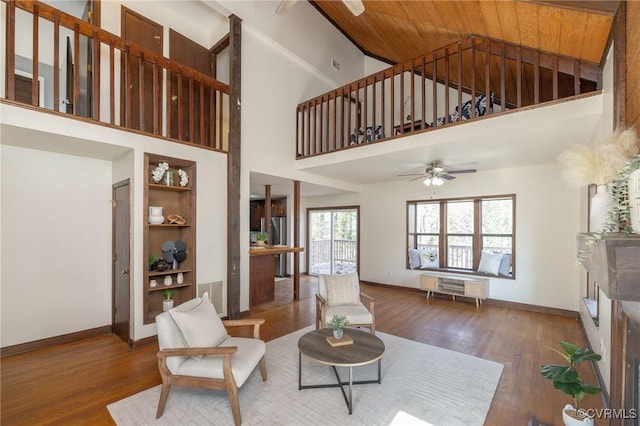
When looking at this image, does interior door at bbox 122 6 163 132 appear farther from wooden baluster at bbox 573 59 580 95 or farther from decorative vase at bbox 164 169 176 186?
wooden baluster at bbox 573 59 580 95

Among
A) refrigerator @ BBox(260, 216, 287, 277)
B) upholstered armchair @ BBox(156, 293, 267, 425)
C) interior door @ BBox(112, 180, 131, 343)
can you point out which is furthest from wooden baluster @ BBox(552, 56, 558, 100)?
refrigerator @ BBox(260, 216, 287, 277)

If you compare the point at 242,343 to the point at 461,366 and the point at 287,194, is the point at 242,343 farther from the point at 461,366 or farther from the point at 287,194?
the point at 287,194

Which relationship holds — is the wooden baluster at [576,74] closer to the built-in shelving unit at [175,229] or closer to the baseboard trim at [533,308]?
the baseboard trim at [533,308]

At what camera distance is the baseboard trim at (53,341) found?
3.34 metres

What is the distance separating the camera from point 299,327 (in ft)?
14.0

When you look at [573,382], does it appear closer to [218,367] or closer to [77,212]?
[218,367]

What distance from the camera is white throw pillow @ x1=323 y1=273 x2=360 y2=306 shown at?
12.5 feet

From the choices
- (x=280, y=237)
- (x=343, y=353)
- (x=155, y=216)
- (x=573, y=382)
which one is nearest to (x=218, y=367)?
(x=343, y=353)

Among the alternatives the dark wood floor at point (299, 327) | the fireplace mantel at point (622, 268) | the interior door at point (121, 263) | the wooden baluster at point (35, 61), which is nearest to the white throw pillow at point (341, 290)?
the dark wood floor at point (299, 327)

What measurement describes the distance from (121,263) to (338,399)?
10.4 ft

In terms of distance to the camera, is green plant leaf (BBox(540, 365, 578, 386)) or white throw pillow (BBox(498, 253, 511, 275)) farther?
white throw pillow (BBox(498, 253, 511, 275))

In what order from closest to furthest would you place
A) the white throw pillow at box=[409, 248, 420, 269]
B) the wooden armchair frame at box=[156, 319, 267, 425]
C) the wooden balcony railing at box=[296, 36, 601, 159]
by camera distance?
the wooden armchair frame at box=[156, 319, 267, 425] → the wooden balcony railing at box=[296, 36, 601, 159] → the white throw pillow at box=[409, 248, 420, 269]

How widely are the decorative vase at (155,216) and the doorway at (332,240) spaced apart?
16.3 ft

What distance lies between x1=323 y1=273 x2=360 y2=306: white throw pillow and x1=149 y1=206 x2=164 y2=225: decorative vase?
7.49 ft
